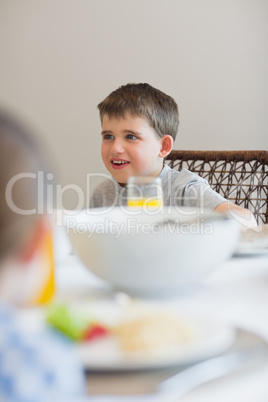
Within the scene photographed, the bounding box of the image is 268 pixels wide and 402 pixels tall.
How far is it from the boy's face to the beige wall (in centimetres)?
91

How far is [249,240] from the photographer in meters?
0.72

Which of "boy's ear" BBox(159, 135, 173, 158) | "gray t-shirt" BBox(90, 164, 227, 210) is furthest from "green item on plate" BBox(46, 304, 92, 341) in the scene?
"boy's ear" BBox(159, 135, 173, 158)

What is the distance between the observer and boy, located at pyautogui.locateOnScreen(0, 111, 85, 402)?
19 centimetres

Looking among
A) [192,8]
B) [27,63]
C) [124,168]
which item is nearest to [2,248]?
[124,168]

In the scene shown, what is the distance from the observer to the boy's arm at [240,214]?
108 cm

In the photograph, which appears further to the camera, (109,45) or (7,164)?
(109,45)

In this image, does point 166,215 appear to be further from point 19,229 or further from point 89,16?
point 89,16

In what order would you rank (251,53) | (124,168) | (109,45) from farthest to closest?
(109,45), (251,53), (124,168)

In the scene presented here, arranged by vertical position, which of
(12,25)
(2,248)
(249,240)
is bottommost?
(249,240)

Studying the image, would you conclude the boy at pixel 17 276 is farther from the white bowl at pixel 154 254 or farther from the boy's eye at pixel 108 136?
the boy's eye at pixel 108 136

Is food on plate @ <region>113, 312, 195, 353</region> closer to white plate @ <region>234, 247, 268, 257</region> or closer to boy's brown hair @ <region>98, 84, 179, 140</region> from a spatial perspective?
white plate @ <region>234, 247, 268, 257</region>

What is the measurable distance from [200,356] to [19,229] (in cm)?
13

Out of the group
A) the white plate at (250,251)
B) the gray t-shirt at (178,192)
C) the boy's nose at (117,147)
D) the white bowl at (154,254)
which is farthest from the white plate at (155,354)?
the boy's nose at (117,147)

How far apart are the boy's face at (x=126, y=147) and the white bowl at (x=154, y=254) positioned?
3.52 feet
